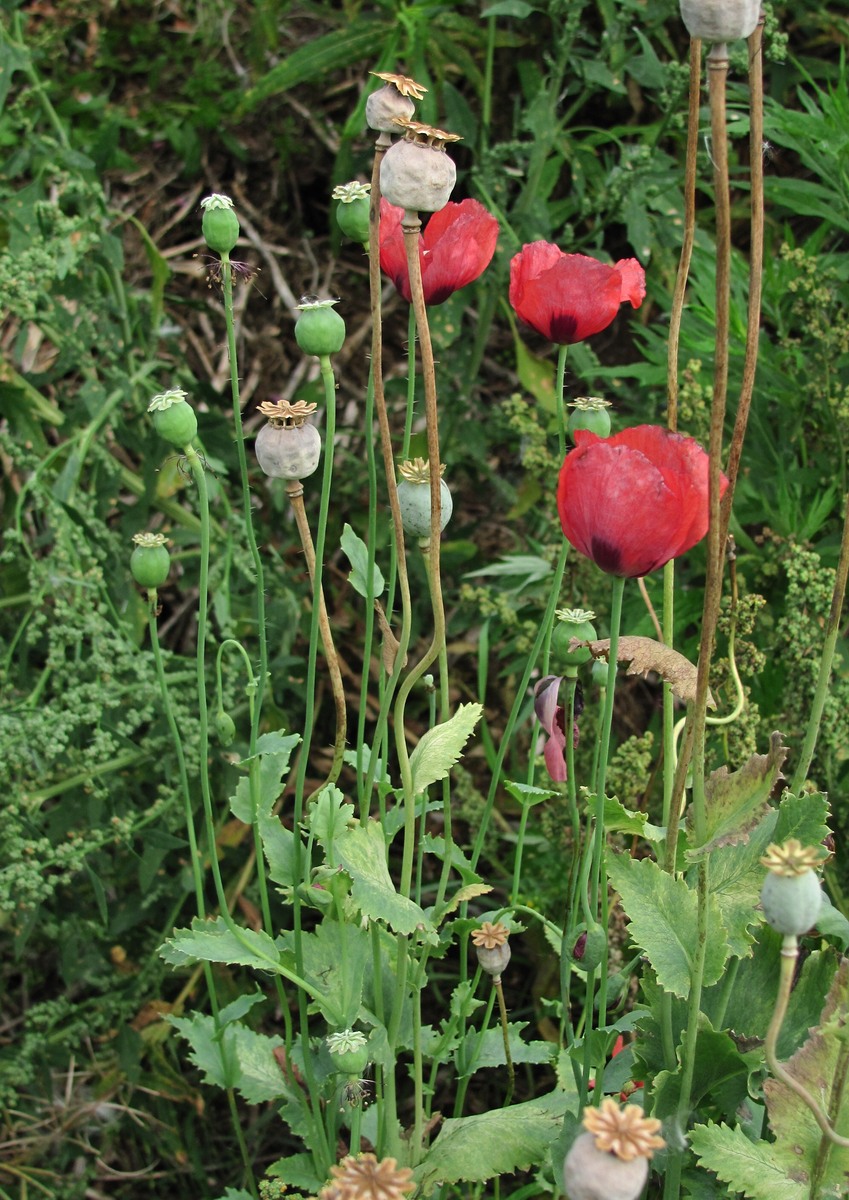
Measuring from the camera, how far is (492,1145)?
0.82 metres

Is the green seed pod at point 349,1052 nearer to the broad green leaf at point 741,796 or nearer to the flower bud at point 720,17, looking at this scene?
the broad green leaf at point 741,796

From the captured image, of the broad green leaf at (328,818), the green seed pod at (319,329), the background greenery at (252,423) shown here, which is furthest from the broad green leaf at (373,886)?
the background greenery at (252,423)

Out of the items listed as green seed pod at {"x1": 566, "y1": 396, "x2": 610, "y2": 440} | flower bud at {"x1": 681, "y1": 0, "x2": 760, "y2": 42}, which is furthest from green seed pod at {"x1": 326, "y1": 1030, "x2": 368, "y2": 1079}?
flower bud at {"x1": 681, "y1": 0, "x2": 760, "y2": 42}

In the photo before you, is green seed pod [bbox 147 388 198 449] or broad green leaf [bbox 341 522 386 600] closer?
green seed pod [bbox 147 388 198 449]

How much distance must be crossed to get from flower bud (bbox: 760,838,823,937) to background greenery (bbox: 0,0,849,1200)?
49cm

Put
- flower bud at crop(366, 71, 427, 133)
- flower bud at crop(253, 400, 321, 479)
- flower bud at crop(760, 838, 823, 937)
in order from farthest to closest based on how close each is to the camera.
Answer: flower bud at crop(253, 400, 321, 479)
flower bud at crop(366, 71, 427, 133)
flower bud at crop(760, 838, 823, 937)

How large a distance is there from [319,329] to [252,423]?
1.37m

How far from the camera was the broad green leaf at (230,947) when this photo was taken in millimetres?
766

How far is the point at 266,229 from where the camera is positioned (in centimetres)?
212

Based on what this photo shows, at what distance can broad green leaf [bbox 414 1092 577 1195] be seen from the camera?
81cm

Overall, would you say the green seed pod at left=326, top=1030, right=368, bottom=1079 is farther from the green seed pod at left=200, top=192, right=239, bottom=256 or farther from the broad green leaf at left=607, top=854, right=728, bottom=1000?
the green seed pod at left=200, top=192, right=239, bottom=256

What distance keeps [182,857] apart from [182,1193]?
0.35 meters

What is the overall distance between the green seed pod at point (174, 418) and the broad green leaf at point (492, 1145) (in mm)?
451

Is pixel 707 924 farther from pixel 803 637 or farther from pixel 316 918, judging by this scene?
pixel 316 918
